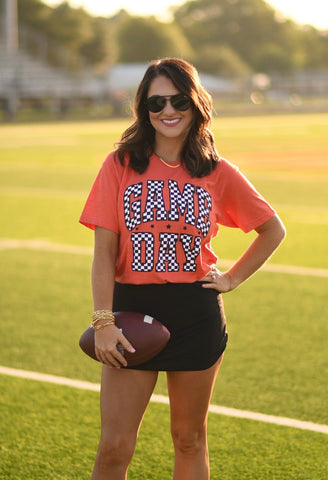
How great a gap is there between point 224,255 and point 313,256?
3.16 feet

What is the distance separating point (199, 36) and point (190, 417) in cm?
13695

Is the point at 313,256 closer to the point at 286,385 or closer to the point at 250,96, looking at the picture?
the point at 286,385

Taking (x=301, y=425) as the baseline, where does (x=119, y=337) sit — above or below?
above

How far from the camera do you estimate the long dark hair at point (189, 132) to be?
10.3 feet

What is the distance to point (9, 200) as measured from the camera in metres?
14.3

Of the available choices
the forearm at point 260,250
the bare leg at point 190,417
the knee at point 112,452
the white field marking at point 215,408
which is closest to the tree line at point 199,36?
the white field marking at point 215,408

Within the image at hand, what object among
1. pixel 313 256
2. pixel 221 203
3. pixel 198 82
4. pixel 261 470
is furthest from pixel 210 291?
pixel 313 256

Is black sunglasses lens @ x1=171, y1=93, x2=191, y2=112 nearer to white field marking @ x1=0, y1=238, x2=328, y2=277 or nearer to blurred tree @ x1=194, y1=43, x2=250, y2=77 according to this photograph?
white field marking @ x1=0, y1=238, x2=328, y2=277

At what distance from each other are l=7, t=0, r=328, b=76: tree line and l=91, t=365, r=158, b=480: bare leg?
198 ft

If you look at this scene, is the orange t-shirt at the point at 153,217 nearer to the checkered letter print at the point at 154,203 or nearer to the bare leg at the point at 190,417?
the checkered letter print at the point at 154,203

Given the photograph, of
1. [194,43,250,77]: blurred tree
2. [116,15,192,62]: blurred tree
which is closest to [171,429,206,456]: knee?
Answer: [194,43,250,77]: blurred tree

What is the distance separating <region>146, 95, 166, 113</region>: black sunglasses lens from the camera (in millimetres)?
3156

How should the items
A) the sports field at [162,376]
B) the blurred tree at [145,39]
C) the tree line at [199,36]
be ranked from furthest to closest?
the blurred tree at [145,39] → the tree line at [199,36] → the sports field at [162,376]

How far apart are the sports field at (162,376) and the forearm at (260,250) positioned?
109 centimetres
